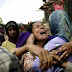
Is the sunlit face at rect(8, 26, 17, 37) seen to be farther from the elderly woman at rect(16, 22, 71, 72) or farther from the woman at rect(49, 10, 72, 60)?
the woman at rect(49, 10, 72, 60)

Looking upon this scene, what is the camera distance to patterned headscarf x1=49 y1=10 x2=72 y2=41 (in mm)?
1719

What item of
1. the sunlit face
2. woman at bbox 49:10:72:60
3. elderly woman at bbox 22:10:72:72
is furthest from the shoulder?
the sunlit face

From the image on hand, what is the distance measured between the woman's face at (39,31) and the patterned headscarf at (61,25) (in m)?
0.15

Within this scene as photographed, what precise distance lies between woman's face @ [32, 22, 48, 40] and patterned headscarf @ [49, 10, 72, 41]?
15 centimetres

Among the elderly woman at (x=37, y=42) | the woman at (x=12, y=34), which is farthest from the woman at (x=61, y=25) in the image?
the woman at (x=12, y=34)

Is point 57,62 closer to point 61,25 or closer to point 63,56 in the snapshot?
point 63,56

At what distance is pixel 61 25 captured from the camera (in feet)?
5.72

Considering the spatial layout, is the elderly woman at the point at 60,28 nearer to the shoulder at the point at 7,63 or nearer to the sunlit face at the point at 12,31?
the shoulder at the point at 7,63

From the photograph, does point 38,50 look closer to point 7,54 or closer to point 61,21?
point 7,54

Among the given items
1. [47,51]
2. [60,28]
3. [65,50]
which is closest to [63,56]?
[65,50]

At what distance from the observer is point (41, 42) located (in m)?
1.91

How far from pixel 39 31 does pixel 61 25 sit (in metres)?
0.36

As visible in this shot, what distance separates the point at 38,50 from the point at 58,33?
26.7 inches

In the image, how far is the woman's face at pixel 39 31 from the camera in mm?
1879
